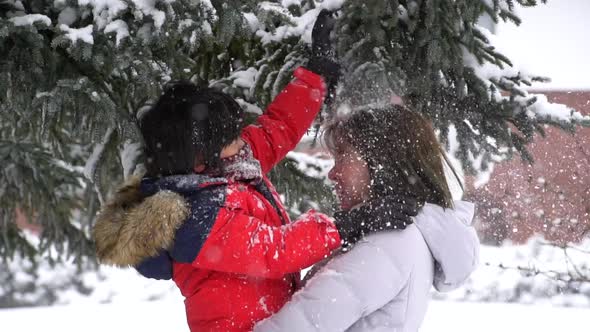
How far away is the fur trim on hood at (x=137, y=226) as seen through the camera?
2043 mm

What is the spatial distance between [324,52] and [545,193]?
24.8ft

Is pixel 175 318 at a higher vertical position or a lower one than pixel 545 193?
lower

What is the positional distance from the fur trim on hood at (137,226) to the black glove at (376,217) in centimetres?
46

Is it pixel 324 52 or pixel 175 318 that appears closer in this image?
pixel 324 52

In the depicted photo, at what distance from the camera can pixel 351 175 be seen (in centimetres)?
212

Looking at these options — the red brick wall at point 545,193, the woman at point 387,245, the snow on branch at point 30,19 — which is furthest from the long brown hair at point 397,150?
the red brick wall at point 545,193

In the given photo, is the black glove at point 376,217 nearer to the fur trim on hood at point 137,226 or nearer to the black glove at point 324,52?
the fur trim on hood at point 137,226

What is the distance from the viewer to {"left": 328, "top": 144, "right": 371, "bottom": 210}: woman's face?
2100 mm

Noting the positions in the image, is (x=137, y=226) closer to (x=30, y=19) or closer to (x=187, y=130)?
(x=187, y=130)

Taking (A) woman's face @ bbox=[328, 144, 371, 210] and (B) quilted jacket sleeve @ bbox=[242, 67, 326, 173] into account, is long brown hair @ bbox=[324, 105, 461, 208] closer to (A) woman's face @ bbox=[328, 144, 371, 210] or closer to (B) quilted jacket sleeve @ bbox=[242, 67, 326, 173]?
(A) woman's face @ bbox=[328, 144, 371, 210]

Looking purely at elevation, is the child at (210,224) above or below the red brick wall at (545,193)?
above

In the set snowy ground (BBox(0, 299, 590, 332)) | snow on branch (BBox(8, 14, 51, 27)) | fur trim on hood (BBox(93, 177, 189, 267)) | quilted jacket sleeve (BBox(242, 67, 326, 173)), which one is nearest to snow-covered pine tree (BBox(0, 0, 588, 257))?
snow on branch (BBox(8, 14, 51, 27))

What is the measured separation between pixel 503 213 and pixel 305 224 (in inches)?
369

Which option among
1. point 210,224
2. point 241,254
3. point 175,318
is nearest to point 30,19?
point 210,224
